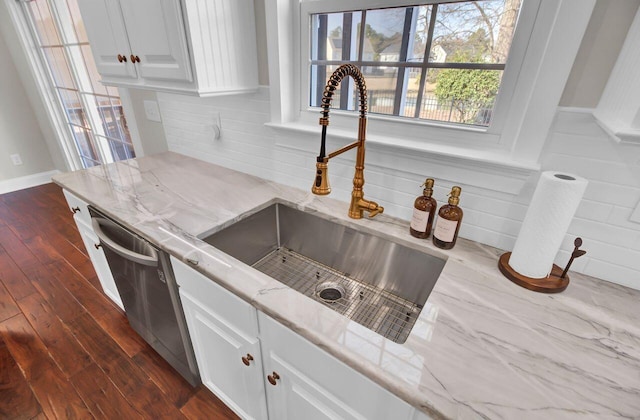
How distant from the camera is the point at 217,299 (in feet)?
2.94

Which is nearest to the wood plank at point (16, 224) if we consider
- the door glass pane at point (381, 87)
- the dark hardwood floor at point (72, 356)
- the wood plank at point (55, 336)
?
the dark hardwood floor at point (72, 356)

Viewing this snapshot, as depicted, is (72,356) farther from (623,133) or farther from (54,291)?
(623,133)

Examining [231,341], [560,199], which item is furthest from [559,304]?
[231,341]

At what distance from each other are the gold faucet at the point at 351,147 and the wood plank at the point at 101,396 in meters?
1.32

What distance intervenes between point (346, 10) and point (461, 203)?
77 centimetres

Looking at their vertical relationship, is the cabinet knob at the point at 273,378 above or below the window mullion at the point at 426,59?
below

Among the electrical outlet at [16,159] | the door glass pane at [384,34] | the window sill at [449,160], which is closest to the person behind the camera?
the window sill at [449,160]

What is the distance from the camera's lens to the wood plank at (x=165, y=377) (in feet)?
4.53

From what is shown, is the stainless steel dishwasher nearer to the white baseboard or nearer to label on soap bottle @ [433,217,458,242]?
label on soap bottle @ [433,217,458,242]

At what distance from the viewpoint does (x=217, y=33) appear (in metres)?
1.14

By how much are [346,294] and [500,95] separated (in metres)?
0.81

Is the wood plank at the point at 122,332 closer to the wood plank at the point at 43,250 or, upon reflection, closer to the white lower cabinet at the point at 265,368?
the white lower cabinet at the point at 265,368

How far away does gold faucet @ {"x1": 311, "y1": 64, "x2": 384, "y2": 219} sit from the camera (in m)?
0.77

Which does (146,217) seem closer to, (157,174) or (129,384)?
(157,174)
